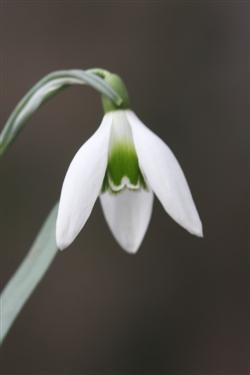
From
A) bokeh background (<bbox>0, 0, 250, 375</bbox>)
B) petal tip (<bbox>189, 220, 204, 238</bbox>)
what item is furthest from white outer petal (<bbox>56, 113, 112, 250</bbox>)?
bokeh background (<bbox>0, 0, 250, 375</bbox>)

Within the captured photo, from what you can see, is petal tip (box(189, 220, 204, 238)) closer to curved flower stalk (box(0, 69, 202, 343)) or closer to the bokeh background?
curved flower stalk (box(0, 69, 202, 343))

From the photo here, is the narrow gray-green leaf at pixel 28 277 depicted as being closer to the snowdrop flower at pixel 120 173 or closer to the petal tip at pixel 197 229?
the snowdrop flower at pixel 120 173

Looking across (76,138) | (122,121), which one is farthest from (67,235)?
(76,138)

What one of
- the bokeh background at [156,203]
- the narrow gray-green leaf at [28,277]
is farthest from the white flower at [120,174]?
the bokeh background at [156,203]

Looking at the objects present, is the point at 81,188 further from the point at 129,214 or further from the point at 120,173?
the point at 129,214

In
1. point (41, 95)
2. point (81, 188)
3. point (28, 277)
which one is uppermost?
point (41, 95)

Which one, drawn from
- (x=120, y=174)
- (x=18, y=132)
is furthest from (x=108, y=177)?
(x=18, y=132)

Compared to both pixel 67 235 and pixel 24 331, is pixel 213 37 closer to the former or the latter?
pixel 24 331
